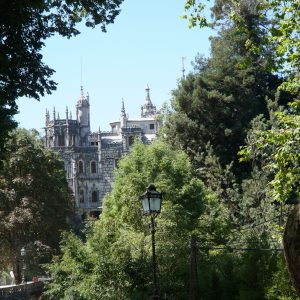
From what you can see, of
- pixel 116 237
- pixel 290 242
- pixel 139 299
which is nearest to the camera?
pixel 290 242

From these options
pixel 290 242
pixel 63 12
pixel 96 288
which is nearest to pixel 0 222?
pixel 96 288

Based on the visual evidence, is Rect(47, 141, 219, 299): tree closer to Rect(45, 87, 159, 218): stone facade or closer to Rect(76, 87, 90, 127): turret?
Rect(45, 87, 159, 218): stone facade

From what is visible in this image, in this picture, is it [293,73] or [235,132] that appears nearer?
[293,73]

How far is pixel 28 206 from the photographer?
105ft

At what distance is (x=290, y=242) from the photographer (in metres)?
5.79

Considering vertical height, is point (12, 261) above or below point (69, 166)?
below

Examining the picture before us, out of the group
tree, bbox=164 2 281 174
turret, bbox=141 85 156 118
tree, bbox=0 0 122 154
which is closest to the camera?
tree, bbox=0 0 122 154

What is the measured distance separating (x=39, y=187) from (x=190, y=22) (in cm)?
2185

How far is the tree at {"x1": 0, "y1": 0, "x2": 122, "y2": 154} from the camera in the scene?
11.3 metres

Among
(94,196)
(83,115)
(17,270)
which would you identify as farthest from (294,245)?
(83,115)

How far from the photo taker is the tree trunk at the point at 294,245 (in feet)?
18.8

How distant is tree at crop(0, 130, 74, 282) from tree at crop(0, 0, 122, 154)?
62.1 feet

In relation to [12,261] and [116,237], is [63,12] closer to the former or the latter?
[116,237]

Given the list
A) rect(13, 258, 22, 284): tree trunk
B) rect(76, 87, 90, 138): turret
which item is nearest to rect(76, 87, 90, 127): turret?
rect(76, 87, 90, 138): turret
